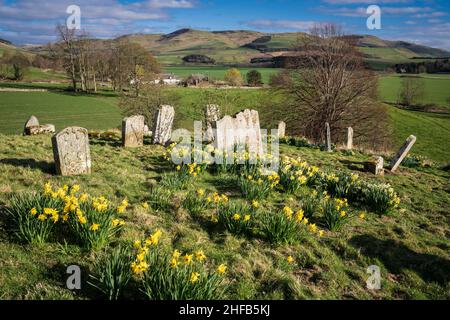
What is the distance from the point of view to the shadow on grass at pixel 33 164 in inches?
344

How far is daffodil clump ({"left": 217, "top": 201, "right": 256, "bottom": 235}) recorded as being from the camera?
6.62 meters

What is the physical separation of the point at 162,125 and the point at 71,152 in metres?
4.74

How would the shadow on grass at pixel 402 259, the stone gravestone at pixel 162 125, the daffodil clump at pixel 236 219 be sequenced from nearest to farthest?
the shadow on grass at pixel 402 259 < the daffodil clump at pixel 236 219 < the stone gravestone at pixel 162 125

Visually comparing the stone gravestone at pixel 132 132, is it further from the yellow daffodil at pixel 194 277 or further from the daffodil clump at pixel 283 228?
the yellow daffodil at pixel 194 277

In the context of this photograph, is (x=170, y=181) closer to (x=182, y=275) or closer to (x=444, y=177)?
(x=182, y=275)

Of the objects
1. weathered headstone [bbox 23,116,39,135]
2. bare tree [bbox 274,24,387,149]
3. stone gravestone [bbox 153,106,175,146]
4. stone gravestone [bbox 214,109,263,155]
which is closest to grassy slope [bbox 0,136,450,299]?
stone gravestone [bbox 214,109,263,155]

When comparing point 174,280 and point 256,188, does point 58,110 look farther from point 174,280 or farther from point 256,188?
point 174,280

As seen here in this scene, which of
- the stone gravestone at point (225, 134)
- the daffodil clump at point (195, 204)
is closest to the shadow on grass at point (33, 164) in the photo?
the daffodil clump at point (195, 204)

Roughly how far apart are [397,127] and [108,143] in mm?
37584

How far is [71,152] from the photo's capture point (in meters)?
8.47

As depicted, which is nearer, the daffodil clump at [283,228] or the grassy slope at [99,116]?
the daffodil clump at [283,228]

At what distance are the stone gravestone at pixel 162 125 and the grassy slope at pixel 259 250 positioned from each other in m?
2.70

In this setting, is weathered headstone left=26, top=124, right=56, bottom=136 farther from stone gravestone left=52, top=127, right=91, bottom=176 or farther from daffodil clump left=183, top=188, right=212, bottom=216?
daffodil clump left=183, top=188, right=212, bottom=216

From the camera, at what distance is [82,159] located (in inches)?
342
